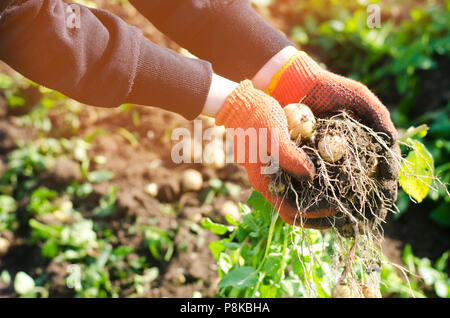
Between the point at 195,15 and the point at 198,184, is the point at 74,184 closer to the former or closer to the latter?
the point at 198,184

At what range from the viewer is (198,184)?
2.26 m

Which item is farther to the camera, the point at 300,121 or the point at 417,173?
the point at 417,173

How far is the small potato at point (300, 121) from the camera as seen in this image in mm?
1224

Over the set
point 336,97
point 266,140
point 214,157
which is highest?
point 336,97

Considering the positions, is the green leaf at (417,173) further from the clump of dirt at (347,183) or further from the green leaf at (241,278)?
the green leaf at (241,278)

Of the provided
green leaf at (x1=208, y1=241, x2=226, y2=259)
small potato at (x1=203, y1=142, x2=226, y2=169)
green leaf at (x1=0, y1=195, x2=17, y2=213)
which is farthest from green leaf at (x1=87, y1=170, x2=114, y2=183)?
green leaf at (x1=208, y1=241, x2=226, y2=259)

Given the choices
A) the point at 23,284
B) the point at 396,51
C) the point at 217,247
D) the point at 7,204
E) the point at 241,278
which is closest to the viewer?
the point at 241,278

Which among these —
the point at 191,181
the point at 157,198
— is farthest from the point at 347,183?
the point at 157,198

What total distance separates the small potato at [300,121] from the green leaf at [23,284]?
1363 mm

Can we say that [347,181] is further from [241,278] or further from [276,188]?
[241,278]

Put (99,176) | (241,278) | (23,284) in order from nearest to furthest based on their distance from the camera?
1. (241,278)
2. (23,284)
3. (99,176)

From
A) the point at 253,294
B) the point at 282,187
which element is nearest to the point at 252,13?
the point at 282,187

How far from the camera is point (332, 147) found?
3.94 feet

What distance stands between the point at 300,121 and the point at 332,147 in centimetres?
12
